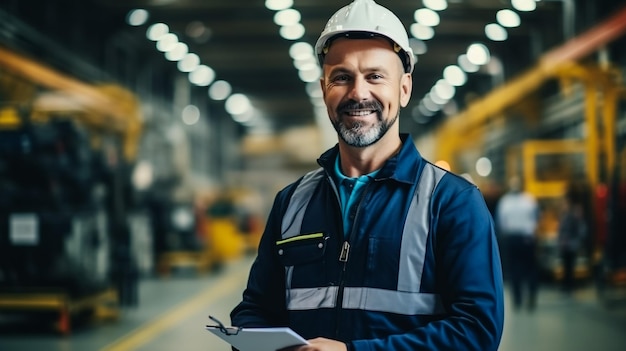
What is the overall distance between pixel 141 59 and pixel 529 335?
1654cm

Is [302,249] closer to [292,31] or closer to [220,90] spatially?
[292,31]

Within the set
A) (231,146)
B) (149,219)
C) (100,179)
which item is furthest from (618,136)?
(231,146)

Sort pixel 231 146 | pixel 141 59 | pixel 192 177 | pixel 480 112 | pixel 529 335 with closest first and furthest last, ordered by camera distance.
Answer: pixel 529 335, pixel 480 112, pixel 141 59, pixel 192 177, pixel 231 146

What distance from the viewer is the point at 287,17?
481 inches

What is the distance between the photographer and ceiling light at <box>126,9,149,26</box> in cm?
1367

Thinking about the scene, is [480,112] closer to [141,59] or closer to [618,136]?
A: [618,136]

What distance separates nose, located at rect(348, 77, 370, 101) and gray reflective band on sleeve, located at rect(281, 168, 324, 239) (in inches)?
12.8

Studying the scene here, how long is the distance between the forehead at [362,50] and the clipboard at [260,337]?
694 millimetres

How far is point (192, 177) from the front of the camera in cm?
Result: 3027

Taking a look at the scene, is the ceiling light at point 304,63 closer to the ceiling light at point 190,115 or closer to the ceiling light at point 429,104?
the ceiling light at point 429,104

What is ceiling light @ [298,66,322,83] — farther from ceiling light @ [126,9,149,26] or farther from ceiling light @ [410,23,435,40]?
ceiling light @ [410,23,435,40]

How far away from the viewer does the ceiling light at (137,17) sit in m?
13.7

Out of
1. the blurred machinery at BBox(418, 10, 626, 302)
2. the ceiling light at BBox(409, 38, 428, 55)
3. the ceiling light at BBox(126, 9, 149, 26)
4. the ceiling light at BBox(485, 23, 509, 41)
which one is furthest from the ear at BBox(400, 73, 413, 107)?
the ceiling light at BBox(126, 9, 149, 26)

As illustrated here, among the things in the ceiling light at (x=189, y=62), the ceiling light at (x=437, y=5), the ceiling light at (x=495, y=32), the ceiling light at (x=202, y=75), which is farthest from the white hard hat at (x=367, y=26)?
the ceiling light at (x=202, y=75)
